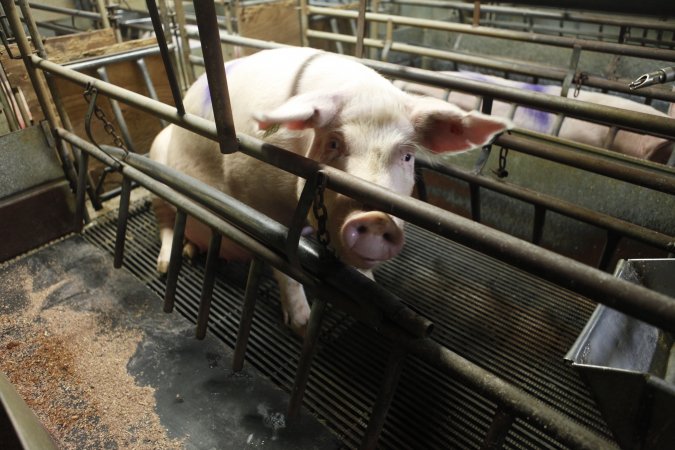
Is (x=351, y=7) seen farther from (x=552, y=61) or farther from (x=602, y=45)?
(x=602, y=45)

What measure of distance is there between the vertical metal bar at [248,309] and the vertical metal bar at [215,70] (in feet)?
1.82

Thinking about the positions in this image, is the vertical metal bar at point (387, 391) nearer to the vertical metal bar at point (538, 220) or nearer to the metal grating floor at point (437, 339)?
the metal grating floor at point (437, 339)

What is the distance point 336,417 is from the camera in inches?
80.0

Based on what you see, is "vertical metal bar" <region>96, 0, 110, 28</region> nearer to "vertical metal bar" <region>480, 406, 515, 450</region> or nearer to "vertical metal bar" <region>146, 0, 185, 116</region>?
"vertical metal bar" <region>146, 0, 185, 116</region>

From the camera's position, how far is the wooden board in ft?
→ 15.8

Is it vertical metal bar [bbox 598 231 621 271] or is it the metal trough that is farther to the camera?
vertical metal bar [bbox 598 231 621 271]

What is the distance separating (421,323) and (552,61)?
687 cm

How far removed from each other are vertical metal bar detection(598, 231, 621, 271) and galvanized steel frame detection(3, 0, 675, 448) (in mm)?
1526

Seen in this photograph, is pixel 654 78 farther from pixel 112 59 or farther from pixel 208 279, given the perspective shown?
pixel 112 59

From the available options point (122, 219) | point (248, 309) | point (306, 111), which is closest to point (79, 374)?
point (122, 219)

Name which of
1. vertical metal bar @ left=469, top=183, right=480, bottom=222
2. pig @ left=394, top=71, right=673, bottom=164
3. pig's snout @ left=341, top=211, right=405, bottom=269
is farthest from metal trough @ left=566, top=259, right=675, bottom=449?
pig @ left=394, top=71, right=673, bottom=164

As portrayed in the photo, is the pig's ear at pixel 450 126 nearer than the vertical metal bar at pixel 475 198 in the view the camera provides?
Yes

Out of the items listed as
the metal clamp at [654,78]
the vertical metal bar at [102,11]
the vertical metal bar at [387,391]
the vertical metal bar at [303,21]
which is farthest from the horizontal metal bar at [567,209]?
the vertical metal bar at [102,11]

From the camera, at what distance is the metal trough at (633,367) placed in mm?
1184
